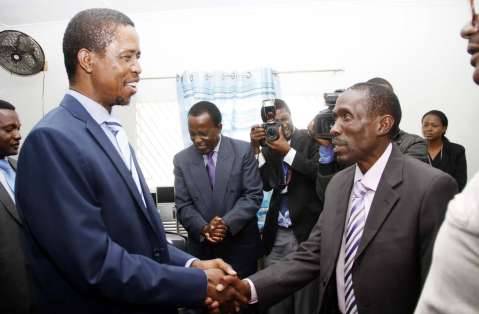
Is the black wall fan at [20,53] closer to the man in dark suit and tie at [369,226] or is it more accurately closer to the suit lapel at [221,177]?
the suit lapel at [221,177]

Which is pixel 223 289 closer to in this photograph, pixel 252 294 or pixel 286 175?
pixel 252 294

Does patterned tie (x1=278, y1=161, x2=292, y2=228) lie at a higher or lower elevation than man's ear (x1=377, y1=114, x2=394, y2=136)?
lower

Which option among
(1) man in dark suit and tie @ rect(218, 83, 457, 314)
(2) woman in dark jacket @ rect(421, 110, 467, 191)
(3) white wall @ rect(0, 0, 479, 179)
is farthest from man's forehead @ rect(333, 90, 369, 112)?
A: (3) white wall @ rect(0, 0, 479, 179)

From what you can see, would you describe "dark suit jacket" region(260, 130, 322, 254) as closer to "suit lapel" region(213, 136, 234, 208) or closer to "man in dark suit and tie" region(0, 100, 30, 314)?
"suit lapel" region(213, 136, 234, 208)

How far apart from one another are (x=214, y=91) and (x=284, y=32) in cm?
110

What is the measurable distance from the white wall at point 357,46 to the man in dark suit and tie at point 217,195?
5.93 feet

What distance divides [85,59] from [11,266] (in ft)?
4.36

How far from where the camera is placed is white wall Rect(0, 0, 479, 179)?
430 cm

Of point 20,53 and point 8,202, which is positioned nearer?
point 8,202

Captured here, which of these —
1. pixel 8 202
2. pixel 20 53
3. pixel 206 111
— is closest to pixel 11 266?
pixel 8 202

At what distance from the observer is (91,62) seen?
125 centimetres

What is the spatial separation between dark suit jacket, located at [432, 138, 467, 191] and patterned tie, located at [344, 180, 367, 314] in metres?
2.52

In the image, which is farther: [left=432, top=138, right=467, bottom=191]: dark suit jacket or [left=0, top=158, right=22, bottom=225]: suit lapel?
[left=432, top=138, right=467, bottom=191]: dark suit jacket

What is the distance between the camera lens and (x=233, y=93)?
4273 millimetres
